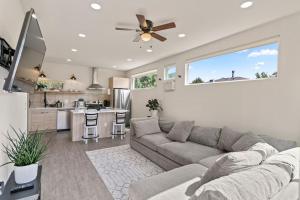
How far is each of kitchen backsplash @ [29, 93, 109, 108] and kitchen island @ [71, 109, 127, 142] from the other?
223 cm

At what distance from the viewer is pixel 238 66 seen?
346cm

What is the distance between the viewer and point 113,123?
5516 millimetres

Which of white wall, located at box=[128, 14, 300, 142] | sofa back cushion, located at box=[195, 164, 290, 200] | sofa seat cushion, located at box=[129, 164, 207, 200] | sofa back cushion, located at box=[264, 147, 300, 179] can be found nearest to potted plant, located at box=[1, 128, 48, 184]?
sofa seat cushion, located at box=[129, 164, 207, 200]

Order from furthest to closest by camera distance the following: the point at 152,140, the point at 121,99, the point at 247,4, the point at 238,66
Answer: the point at 121,99, the point at 152,140, the point at 238,66, the point at 247,4

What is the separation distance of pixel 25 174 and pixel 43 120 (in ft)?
18.2

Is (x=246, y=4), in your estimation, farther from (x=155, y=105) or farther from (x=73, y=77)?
(x=73, y=77)

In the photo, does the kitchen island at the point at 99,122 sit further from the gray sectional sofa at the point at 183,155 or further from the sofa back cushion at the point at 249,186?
the sofa back cushion at the point at 249,186

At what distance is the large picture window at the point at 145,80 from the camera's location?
20.6 feet

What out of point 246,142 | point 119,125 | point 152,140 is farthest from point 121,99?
point 246,142

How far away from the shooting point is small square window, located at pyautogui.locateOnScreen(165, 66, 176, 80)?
516 centimetres

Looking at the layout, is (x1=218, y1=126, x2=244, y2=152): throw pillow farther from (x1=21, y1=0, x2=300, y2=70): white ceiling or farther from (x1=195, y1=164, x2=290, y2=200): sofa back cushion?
(x1=21, y1=0, x2=300, y2=70): white ceiling

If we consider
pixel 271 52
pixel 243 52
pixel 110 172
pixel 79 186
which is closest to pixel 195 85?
pixel 243 52

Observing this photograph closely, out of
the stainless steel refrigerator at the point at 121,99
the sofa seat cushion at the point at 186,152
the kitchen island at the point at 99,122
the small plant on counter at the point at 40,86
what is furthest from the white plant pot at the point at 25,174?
the small plant on counter at the point at 40,86

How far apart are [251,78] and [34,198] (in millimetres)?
3840
